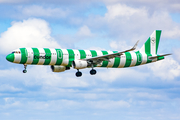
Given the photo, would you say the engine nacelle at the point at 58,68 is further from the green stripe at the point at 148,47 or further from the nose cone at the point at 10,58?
the green stripe at the point at 148,47

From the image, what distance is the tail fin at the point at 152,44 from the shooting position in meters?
78.8

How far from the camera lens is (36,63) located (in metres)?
66.0

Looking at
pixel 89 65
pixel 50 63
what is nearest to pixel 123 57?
pixel 89 65

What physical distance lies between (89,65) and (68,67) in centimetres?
466

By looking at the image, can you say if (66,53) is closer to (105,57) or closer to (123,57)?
(105,57)

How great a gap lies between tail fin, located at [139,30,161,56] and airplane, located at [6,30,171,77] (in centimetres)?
96

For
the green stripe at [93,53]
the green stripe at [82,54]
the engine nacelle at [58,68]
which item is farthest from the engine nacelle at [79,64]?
the engine nacelle at [58,68]

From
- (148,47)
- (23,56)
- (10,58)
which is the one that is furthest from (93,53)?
(10,58)

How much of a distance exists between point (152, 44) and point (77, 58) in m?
18.1

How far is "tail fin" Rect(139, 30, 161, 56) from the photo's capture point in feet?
259

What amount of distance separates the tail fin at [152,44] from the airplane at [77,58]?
3.14 feet

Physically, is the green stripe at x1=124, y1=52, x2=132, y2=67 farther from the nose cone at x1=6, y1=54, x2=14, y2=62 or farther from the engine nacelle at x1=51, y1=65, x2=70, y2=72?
the nose cone at x1=6, y1=54, x2=14, y2=62

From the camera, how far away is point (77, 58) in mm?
68875

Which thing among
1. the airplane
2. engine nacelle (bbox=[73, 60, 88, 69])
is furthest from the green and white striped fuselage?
engine nacelle (bbox=[73, 60, 88, 69])
